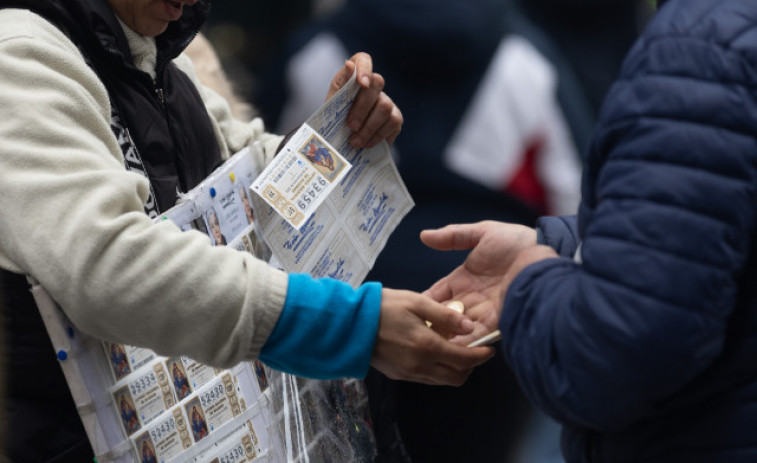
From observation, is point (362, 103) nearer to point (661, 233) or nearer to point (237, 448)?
point (237, 448)

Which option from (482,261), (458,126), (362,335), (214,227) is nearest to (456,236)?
(482,261)

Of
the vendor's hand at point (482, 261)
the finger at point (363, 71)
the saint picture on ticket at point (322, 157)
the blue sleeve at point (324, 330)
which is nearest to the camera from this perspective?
the blue sleeve at point (324, 330)

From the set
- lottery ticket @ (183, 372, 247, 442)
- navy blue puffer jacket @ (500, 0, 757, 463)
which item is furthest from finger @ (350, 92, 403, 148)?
navy blue puffer jacket @ (500, 0, 757, 463)

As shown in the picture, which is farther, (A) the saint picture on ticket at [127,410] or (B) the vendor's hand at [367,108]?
(B) the vendor's hand at [367,108]

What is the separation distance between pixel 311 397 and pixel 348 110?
0.67 metres

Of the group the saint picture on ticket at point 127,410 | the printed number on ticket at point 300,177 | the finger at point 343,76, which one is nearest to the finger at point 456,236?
the printed number on ticket at point 300,177

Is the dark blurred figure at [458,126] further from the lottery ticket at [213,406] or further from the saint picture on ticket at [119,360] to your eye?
the saint picture on ticket at [119,360]

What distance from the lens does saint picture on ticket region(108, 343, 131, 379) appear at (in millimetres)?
1630

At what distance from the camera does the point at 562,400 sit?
125cm

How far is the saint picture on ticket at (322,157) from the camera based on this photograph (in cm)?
196

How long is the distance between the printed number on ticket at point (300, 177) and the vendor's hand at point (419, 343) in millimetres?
335

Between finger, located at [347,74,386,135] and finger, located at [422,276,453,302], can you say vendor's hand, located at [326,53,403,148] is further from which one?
finger, located at [422,276,453,302]

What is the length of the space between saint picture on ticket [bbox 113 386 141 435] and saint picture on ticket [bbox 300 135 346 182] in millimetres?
634

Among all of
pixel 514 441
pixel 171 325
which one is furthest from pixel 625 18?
pixel 171 325
